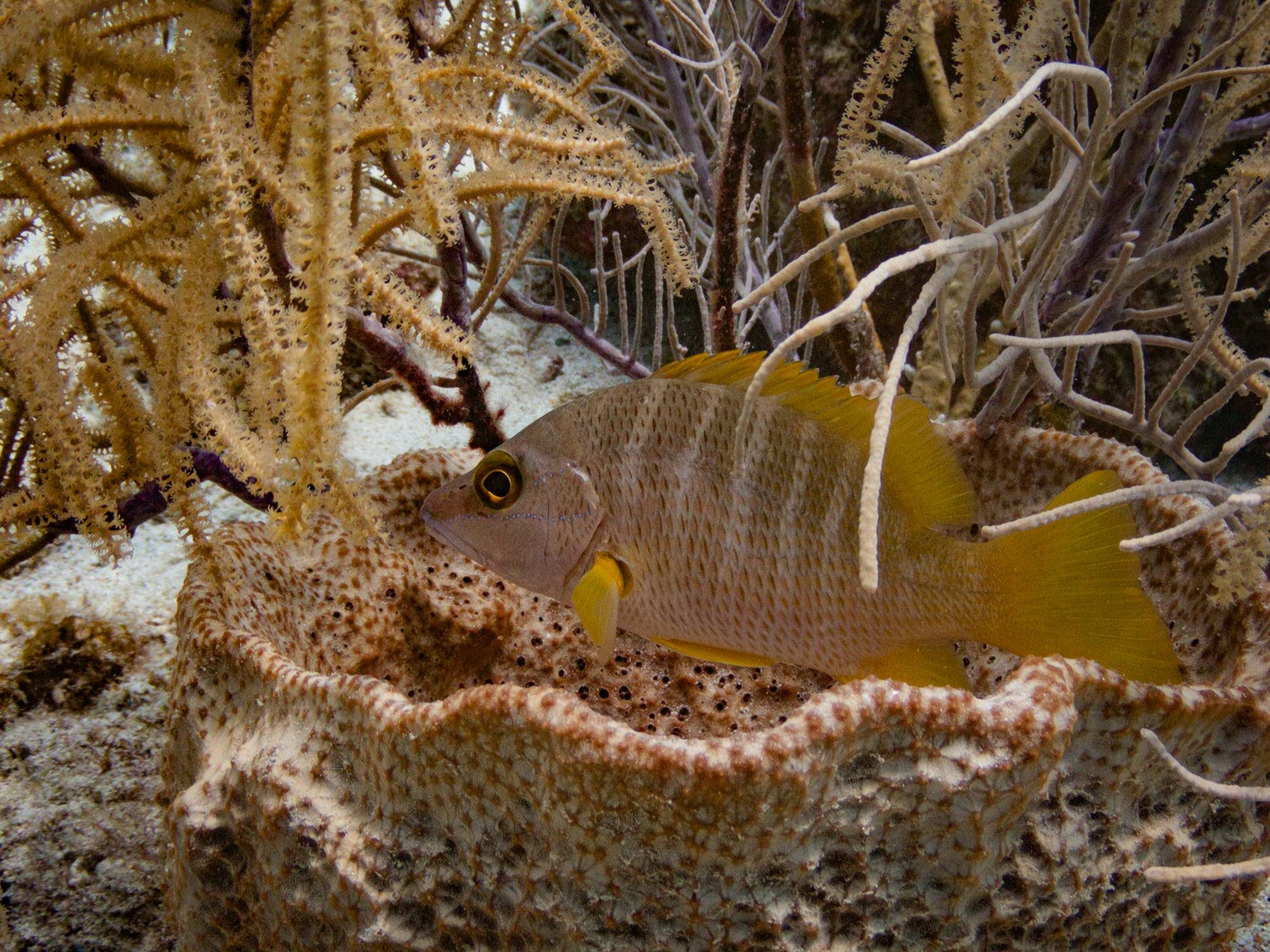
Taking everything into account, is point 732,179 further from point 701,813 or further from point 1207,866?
point 1207,866

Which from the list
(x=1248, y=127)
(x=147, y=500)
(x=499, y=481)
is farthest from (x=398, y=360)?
(x=1248, y=127)

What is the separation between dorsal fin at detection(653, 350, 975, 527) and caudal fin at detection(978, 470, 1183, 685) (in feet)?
0.44

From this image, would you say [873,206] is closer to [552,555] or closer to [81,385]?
[552,555]

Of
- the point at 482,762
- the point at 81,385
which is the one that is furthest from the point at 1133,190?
the point at 81,385

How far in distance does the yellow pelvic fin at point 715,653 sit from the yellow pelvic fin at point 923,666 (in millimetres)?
202

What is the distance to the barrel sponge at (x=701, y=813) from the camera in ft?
3.25

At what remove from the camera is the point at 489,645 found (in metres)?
2.09

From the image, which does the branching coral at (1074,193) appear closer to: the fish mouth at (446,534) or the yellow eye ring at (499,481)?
the yellow eye ring at (499,481)

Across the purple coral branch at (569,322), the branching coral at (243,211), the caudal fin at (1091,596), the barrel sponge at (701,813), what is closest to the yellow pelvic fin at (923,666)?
the caudal fin at (1091,596)

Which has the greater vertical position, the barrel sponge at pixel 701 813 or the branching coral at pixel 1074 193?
the branching coral at pixel 1074 193

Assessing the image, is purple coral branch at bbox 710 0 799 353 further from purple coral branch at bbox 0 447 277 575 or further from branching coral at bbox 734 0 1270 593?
purple coral branch at bbox 0 447 277 575

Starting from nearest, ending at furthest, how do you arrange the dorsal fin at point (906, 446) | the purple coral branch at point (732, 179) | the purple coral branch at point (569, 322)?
1. the dorsal fin at point (906, 446)
2. the purple coral branch at point (732, 179)
3. the purple coral branch at point (569, 322)

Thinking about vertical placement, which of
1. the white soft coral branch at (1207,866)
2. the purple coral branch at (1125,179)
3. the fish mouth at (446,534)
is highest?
the purple coral branch at (1125,179)

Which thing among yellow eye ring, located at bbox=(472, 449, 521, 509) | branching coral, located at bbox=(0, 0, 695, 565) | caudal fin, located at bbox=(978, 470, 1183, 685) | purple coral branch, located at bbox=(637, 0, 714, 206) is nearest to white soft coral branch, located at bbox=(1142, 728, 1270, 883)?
caudal fin, located at bbox=(978, 470, 1183, 685)
